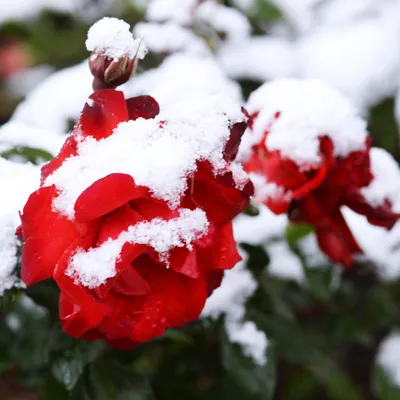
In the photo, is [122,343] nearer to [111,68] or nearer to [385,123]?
[111,68]

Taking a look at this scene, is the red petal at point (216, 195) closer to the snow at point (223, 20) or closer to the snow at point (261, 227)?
the snow at point (261, 227)

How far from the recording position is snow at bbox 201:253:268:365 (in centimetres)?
69

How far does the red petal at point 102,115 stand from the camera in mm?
434

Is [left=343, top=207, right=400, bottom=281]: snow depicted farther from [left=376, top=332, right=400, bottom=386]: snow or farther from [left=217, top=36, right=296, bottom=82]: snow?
[left=217, top=36, right=296, bottom=82]: snow

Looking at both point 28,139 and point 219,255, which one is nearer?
point 219,255

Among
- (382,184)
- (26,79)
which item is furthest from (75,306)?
(26,79)

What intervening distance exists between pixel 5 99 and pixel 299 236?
950 mm

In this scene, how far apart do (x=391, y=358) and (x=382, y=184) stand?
1.42 feet

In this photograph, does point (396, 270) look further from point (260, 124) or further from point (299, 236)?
point (260, 124)

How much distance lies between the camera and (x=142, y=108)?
18.2 inches

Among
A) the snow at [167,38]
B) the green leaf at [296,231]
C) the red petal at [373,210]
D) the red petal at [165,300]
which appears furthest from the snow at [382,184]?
the snow at [167,38]

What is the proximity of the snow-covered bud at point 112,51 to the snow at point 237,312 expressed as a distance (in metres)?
0.31

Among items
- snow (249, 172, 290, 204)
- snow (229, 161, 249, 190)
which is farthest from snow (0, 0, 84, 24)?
snow (229, 161, 249, 190)

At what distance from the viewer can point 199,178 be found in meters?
0.44
